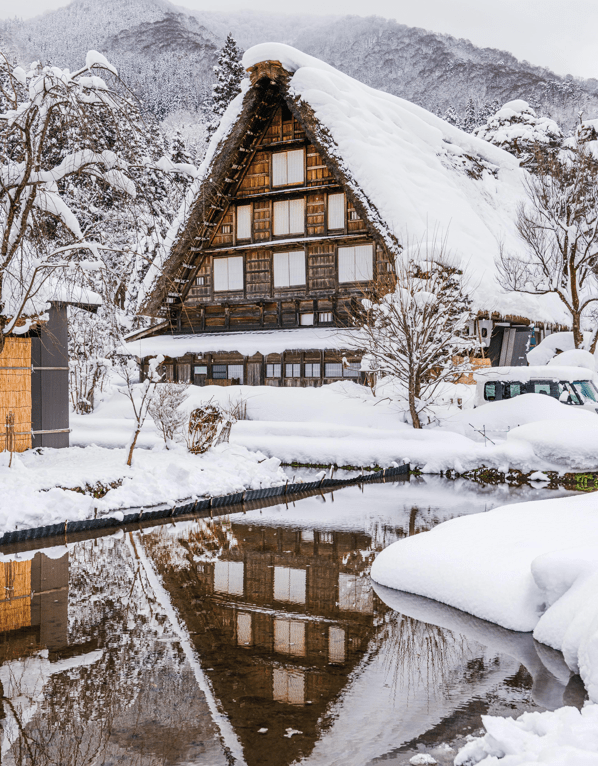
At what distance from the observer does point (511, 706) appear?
4.62 m

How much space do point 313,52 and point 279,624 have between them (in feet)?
529

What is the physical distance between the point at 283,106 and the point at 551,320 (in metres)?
11.7

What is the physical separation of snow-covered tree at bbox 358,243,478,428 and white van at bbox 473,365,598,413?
0.84 meters

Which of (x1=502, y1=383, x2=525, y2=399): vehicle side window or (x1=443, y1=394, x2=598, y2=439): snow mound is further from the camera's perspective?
(x1=502, y1=383, x2=525, y2=399): vehicle side window

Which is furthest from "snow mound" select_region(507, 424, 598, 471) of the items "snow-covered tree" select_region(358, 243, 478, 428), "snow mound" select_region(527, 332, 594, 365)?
"snow mound" select_region(527, 332, 594, 365)

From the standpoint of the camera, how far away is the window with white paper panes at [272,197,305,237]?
24.6 m

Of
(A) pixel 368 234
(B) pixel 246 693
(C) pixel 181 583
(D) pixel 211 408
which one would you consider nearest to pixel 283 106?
(A) pixel 368 234

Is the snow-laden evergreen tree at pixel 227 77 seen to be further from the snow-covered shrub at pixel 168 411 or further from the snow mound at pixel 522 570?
the snow mound at pixel 522 570

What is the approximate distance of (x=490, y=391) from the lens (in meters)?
18.8

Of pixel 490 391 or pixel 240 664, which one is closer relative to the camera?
pixel 240 664

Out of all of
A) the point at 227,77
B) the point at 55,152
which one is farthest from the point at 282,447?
the point at 227,77

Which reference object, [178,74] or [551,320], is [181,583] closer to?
[551,320]

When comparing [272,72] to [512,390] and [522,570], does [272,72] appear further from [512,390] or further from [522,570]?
[522,570]

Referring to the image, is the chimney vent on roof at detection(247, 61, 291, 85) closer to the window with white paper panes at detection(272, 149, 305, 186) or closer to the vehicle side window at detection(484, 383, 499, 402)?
the window with white paper panes at detection(272, 149, 305, 186)
